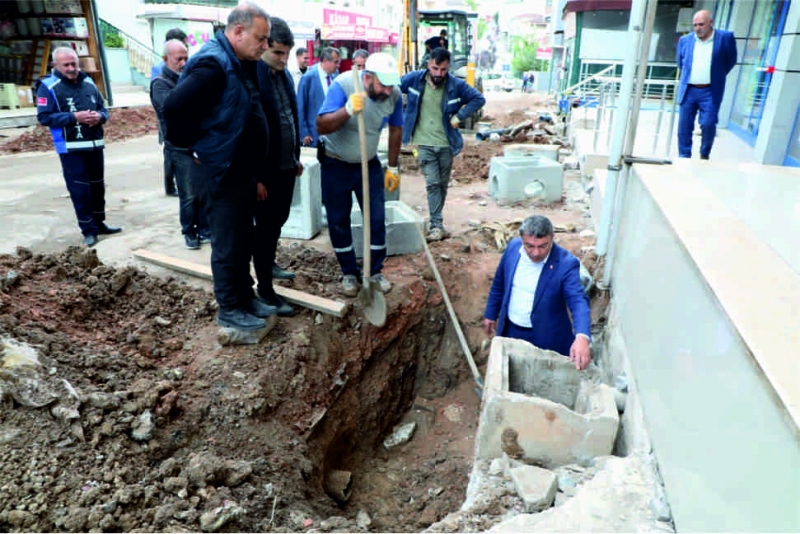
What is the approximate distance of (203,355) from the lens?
11.4ft

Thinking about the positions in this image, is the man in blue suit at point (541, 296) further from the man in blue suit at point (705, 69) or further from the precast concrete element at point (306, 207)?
the man in blue suit at point (705, 69)

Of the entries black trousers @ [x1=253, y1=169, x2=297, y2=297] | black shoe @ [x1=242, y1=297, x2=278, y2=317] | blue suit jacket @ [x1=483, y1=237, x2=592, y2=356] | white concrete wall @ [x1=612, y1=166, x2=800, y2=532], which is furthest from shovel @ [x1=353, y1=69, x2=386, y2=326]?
white concrete wall @ [x1=612, y1=166, x2=800, y2=532]

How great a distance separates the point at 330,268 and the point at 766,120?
15.6 feet

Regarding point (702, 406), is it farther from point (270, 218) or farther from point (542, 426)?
point (270, 218)

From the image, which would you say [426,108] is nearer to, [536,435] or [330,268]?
[330,268]

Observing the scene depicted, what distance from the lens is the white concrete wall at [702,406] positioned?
1.37m

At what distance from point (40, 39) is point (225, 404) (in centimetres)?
1448

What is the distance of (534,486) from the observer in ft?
7.91

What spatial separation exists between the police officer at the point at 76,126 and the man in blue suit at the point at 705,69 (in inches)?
224

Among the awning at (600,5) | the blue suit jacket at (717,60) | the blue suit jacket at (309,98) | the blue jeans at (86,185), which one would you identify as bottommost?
the blue jeans at (86,185)

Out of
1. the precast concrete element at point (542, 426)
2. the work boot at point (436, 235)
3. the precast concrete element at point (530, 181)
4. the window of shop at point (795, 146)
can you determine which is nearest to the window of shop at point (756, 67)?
the window of shop at point (795, 146)

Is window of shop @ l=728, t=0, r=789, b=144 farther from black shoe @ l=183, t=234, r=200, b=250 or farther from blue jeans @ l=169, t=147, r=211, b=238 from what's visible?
black shoe @ l=183, t=234, r=200, b=250

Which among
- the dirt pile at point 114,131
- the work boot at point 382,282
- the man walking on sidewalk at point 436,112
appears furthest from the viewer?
the dirt pile at point 114,131

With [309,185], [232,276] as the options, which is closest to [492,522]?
[232,276]
